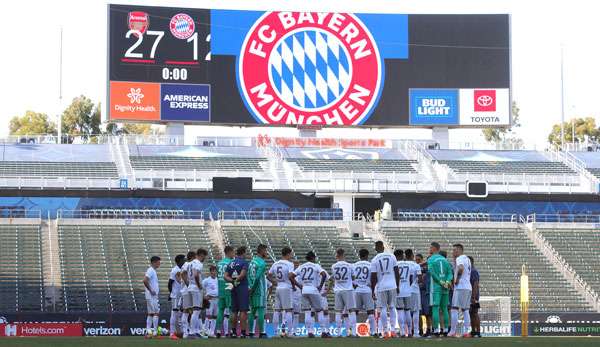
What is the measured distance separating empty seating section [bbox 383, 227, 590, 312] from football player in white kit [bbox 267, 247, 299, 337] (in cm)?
2117

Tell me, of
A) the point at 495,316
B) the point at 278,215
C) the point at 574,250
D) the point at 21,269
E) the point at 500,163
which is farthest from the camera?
the point at 500,163

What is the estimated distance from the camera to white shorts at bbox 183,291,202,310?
95.1 ft

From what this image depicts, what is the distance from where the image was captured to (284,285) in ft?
96.8

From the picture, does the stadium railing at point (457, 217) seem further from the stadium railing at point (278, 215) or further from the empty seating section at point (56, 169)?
the empty seating section at point (56, 169)

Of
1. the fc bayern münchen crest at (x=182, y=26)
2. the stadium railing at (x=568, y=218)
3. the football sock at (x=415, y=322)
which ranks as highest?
the fc bayern münchen crest at (x=182, y=26)

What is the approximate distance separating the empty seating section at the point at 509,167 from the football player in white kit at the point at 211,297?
31865mm

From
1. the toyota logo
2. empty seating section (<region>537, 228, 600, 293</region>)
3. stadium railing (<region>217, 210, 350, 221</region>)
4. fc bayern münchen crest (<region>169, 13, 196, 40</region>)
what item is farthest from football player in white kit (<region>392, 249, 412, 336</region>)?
the toyota logo

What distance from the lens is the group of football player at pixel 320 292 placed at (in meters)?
28.5

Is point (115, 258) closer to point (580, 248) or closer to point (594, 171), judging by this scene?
point (580, 248)

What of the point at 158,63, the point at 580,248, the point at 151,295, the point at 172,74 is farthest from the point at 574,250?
the point at 151,295

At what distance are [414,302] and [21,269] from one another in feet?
76.1

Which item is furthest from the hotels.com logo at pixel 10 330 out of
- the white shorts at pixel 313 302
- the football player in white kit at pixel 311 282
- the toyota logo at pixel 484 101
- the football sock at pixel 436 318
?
the toyota logo at pixel 484 101

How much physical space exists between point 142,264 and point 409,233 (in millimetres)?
11620

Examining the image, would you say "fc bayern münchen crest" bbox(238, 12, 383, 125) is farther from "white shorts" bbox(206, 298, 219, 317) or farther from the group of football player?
"white shorts" bbox(206, 298, 219, 317)
